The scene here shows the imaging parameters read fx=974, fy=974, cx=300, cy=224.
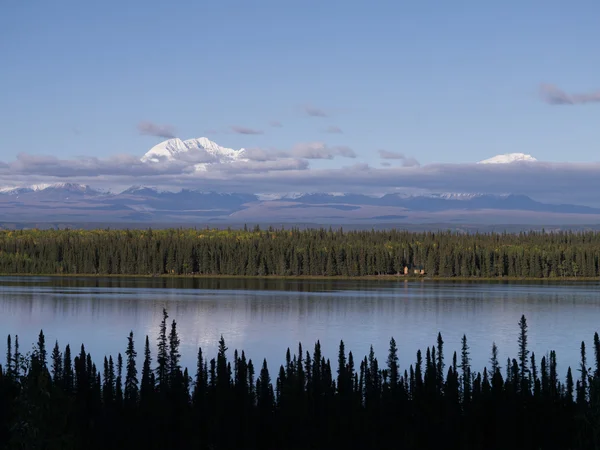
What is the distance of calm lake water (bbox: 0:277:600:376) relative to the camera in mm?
84875

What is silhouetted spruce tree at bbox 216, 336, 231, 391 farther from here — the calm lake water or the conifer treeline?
the calm lake water

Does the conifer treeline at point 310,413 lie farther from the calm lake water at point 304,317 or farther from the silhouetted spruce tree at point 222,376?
the calm lake water at point 304,317

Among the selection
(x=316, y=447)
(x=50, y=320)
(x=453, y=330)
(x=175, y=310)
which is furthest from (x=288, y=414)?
(x=175, y=310)

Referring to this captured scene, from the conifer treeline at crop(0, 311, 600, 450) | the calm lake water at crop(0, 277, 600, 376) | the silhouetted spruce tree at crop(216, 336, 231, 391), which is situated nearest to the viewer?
the conifer treeline at crop(0, 311, 600, 450)

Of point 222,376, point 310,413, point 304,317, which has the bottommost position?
point 310,413

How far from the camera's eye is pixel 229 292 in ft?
514

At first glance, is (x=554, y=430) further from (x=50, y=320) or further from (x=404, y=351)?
(x=50, y=320)

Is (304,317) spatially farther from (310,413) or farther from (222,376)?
(310,413)

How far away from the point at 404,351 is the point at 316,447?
3279cm

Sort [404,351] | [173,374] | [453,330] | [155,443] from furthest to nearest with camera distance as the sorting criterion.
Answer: [453,330] → [404,351] → [173,374] → [155,443]

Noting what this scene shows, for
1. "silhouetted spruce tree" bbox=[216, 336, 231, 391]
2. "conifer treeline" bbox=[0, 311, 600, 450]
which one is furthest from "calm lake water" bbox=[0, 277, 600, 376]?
"conifer treeline" bbox=[0, 311, 600, 450]

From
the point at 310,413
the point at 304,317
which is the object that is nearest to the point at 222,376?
the point at 310,413

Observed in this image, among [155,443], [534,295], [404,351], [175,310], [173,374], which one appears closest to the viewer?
[155,443]

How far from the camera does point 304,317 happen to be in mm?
111125
